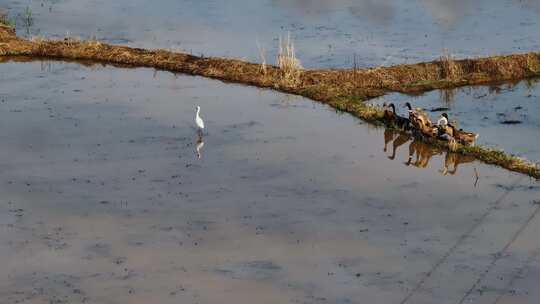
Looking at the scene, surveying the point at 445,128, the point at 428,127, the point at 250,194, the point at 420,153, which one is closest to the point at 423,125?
the point at 428,127

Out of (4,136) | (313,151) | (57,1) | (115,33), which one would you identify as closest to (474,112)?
(313,151)

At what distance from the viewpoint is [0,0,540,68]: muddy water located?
31188 millimetres

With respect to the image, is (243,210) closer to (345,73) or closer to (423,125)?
(423,125)

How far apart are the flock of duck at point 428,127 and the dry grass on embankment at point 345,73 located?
1670mm

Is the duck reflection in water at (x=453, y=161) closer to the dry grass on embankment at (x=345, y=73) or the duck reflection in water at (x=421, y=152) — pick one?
the duck reflection in water at (x=421, y=152)

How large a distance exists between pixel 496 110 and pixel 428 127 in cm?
392

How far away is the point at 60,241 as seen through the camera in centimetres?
1717

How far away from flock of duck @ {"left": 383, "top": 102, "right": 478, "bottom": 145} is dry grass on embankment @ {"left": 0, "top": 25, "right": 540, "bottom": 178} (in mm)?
1670

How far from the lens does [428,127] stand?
22.2 meters

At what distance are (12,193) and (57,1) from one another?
22217 millimetres

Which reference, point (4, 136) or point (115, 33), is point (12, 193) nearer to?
point (4, 136)

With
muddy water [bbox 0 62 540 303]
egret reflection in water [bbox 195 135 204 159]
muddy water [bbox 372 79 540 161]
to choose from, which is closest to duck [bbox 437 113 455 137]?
muddy water [bbox 0 62 540 303]

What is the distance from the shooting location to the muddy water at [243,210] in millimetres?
15547

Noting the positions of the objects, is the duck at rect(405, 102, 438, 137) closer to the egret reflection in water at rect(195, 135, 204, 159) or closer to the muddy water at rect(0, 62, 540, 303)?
the muddy water at rect(0, 62, 540, 303)
